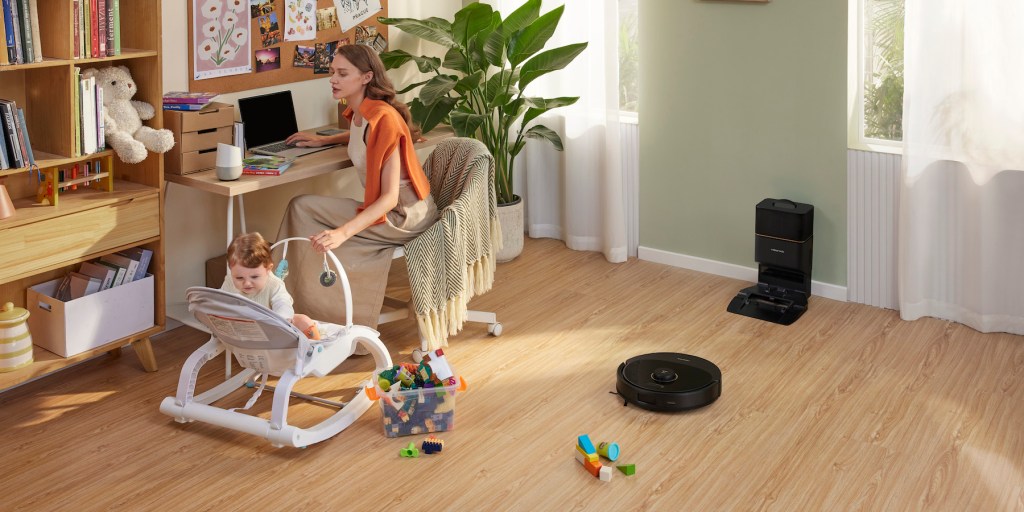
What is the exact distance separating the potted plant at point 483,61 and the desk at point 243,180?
25 centimetres

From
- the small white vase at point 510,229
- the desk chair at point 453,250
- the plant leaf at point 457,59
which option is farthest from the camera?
the small white vase at point 510,229

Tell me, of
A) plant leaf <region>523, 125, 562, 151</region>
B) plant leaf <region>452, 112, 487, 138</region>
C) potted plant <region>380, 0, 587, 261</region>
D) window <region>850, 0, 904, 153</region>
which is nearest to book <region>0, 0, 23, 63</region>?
potted plant <region>380, 0, 587, 261</region>

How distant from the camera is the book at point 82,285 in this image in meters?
3.71

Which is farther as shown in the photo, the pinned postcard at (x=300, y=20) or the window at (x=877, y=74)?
the pinned postcard at (x=300, y=20)

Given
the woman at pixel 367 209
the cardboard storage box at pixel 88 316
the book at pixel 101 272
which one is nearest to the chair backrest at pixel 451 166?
the woman at pixel 367 209

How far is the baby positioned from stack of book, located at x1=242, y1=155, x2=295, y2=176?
1.68ft

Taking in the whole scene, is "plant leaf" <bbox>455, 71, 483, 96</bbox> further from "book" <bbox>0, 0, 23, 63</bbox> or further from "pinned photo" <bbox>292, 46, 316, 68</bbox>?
"book" <bbox>0, 0, 23, 63</bbox>

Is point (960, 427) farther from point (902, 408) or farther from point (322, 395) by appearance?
point (322, 395)

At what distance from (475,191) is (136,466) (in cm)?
147

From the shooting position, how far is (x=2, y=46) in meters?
3.27

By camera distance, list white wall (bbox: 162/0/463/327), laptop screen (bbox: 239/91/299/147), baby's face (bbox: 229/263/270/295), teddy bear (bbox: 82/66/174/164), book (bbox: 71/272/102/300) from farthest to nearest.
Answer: laptop screen (bbox: 239/91/299/147)
white wall (bbox: 162/0/463/327)
book (bbox: 71/272/102/300)
teddy bear (bbox: 82/66/174/164)
baby's face (bbox: 229/263/270/295)

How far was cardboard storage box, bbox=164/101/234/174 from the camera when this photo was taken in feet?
12.5

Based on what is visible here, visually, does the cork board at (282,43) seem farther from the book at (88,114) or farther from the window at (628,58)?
the window at (628,58)

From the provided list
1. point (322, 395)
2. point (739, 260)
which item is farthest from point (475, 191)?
point (739, 260)
